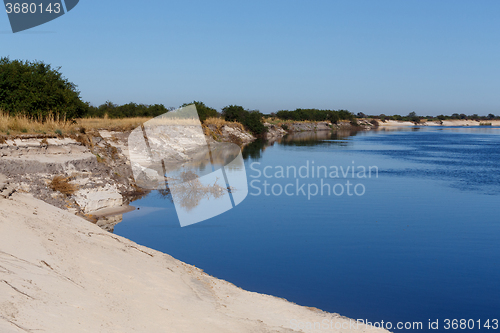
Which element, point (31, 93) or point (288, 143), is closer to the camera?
point (31, 93)

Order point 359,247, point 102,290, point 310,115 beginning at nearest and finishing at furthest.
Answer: point 102,290 < point 359,247 < point 310,115

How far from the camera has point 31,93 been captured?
73.3 ft

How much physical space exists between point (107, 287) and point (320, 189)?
57.0 feet

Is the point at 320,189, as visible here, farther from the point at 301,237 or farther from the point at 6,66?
the point at 6,66

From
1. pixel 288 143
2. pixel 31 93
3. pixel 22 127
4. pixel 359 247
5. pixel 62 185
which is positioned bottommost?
pixel 359 247

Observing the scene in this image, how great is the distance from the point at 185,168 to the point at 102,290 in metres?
23.0

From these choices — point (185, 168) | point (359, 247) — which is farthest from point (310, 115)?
point (359, 247)

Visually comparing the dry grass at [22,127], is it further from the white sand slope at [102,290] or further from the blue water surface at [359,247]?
the white sand slope at [102,290]

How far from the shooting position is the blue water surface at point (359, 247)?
936 cm

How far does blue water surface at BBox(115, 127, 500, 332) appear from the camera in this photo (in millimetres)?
9359

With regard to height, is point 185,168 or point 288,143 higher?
point 288,143

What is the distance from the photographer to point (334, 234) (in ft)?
47.0

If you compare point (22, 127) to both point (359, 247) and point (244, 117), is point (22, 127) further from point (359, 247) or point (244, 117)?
point (244, 117)

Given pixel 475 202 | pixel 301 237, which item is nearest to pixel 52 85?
pixel 301 237
